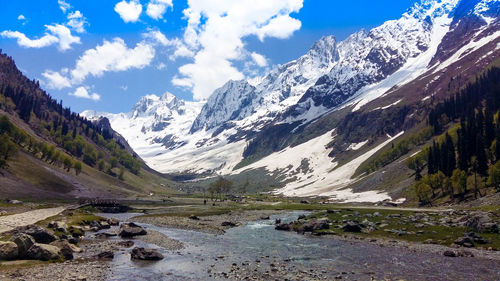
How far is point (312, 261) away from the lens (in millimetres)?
42344

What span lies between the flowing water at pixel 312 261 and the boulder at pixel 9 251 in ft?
31.5

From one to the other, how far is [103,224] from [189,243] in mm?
27282

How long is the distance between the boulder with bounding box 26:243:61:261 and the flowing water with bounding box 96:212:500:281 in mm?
6192

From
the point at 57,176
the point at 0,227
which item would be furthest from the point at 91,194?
the point at 0,227

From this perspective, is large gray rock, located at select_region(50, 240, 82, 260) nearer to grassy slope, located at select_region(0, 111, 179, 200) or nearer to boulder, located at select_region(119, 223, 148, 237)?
boulder, located at select_region(119, 223, 148, 237)

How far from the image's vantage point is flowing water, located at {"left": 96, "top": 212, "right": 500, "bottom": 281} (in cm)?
3525

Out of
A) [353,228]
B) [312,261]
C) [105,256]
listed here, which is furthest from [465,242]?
[105,256]

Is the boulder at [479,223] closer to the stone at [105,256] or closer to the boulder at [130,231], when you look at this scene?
the stone at [105,256]

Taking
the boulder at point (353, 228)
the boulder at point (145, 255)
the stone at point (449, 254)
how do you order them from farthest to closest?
the boulder at point (353, 228)
the stone at point (449, 254)
the boulder at point (145, 255)

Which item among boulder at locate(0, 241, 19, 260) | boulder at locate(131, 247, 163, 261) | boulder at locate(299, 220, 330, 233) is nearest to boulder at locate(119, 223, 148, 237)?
boulder at locate(131, 247, 163, 261)

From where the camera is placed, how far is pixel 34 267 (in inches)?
1326

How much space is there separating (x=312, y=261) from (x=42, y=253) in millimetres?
29280

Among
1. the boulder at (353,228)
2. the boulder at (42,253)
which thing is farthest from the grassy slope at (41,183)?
the boulder at (353,228)

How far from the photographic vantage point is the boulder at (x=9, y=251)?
114 feet
